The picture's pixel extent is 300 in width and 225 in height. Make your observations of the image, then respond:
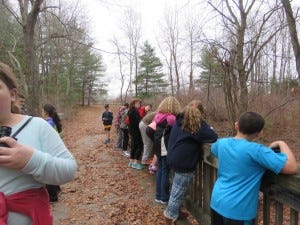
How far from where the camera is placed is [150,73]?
50812mm

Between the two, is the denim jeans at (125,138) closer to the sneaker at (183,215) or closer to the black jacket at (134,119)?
the black jacket at (134,119)

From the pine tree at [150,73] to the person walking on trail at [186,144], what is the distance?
45.0 metres

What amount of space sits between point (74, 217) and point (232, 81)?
7698 millimetres

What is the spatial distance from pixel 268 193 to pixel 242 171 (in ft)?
0.99

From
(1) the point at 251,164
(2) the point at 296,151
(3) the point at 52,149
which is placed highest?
(3) the point at 52,149

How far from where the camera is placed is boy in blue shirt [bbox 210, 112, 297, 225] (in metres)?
3.02

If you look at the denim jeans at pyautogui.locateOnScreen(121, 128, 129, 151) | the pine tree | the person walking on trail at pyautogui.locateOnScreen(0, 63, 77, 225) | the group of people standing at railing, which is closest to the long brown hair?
the person walking on trail at pyautogui.locateOnScreen(0, 63, 77, 225)

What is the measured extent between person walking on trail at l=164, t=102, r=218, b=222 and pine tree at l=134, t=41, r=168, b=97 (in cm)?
4499

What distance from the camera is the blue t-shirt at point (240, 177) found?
9.87 ft

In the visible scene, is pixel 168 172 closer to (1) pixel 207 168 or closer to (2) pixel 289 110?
(1) pixel 207 168

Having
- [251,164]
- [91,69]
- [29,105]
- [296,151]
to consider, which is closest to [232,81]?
[296,151]

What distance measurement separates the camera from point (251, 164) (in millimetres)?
3029

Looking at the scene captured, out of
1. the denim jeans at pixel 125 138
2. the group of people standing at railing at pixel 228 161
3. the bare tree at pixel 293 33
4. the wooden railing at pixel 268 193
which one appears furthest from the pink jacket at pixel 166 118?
the denim jeans at pixel 125 138

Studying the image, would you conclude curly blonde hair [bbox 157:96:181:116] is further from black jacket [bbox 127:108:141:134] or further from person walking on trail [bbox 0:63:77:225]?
person walking on trail [bbox 0:63:77:225]
